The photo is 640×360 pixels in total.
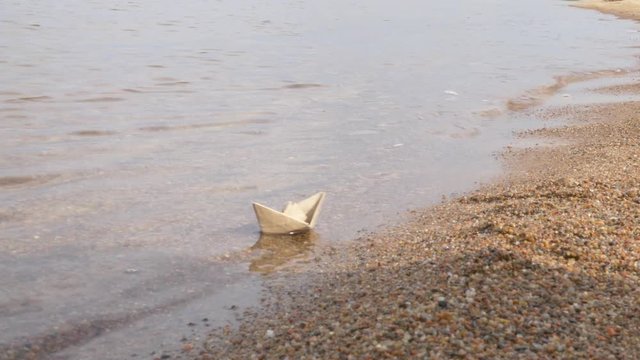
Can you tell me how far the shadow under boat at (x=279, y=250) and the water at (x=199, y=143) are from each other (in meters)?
0.04

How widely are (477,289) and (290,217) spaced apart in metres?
2.38

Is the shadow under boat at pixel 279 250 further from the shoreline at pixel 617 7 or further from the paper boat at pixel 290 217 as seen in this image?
the shoreline at pixel 617 7

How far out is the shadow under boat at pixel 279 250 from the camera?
19.0 ft

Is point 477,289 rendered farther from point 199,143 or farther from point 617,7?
point 617,7

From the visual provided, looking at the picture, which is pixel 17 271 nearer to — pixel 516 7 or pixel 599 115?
pixel 599 115

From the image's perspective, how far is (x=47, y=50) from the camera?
16266mm

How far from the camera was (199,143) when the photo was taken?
31.1 ft

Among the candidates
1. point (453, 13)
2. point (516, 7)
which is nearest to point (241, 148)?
point (453, 13)

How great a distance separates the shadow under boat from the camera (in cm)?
578

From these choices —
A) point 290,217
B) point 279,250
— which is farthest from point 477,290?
point 290,217

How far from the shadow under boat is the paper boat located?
0.06m

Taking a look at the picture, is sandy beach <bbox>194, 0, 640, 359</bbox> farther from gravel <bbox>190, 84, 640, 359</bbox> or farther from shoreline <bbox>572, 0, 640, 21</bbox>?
shoreline <bbox>572, 0, 640, 21</bbox>

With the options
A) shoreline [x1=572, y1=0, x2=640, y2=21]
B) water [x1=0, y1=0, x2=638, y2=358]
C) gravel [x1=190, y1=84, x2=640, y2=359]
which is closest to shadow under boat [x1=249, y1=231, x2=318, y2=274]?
water [x1=0, y1=0, x2=638, y2=358]

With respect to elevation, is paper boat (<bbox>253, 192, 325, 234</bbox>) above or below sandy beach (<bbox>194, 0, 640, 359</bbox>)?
below
